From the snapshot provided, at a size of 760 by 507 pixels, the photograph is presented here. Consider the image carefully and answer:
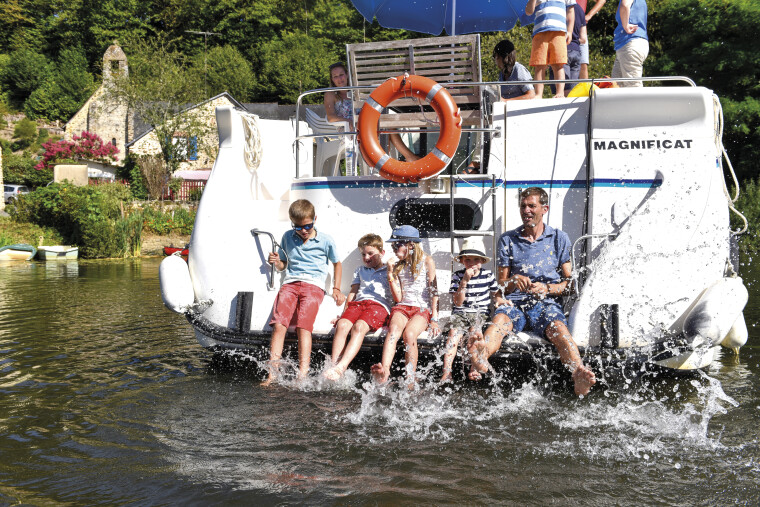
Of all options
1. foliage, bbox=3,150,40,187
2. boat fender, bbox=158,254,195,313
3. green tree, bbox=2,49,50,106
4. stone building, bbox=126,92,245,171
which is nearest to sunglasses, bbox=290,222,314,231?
Result: boat fender, bbox=158,254,195,313

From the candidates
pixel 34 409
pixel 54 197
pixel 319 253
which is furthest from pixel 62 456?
pixel 54 197

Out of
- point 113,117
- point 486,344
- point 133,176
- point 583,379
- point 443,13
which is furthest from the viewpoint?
point 113,117

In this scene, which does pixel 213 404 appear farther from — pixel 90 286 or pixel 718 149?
pixel 90 286

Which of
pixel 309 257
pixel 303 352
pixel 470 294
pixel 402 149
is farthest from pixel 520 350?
pixel 402 149

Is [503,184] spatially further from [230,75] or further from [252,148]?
[230,75]

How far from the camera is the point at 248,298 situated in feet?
20.7

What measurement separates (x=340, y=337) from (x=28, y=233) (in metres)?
21.3

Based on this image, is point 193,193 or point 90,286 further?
point 193,193

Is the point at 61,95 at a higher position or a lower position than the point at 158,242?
higher

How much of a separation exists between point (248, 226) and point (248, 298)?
81 cm

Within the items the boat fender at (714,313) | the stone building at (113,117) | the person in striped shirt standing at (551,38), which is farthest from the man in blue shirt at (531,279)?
the stone building at (113,117)

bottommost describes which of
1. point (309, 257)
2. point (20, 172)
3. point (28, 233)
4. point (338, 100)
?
point (309, 257)

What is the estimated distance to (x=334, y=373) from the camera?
5.61 meters

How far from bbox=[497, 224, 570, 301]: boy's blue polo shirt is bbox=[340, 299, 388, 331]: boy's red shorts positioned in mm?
1076
